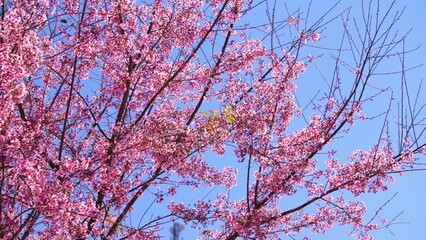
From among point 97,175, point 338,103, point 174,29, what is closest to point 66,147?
point 97,175

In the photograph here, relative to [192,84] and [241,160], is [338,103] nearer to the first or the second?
[241,160]

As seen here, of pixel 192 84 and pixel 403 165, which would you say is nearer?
pixel 403 165

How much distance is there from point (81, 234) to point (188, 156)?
2.40 metres

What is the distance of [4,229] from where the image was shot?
289 inches

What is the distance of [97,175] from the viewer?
836cm

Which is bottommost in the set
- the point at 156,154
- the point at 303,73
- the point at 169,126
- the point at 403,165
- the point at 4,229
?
the point at 4,229

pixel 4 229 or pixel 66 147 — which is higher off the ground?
pixel 66 147

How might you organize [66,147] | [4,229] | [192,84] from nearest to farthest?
[4,229] → [66,147] → [192,84]

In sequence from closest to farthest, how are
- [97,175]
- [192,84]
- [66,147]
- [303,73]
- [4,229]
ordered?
[4,229]
[97,175]
[66,147]
[303,73]
[192,84]

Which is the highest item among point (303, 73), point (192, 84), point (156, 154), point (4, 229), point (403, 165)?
point (192, 84)

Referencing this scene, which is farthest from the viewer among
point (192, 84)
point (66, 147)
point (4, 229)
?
point (192, 84)

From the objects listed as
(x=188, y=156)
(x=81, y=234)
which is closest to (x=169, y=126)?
(x=188, y=156)

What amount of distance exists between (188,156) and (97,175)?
5.43ft

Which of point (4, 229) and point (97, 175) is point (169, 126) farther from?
point (4, 229)
